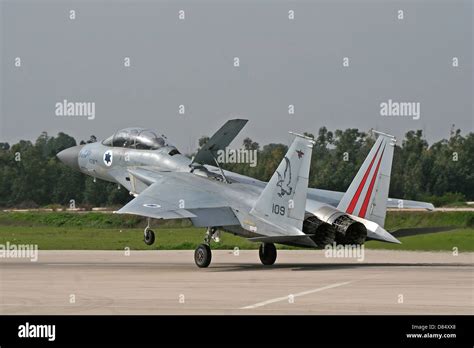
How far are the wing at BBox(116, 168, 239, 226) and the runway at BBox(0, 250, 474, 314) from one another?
1.54 meters

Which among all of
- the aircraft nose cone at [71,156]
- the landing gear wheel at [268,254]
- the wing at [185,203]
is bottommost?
the landing gear wheel at [268,254]

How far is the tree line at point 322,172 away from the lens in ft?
202

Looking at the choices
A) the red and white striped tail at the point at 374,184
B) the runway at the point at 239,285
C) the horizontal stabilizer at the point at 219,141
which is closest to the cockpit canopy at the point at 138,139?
the horizontal stabilizer at the point at 219,141

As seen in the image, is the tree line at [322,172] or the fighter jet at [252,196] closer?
the fighter jet at [252,196]

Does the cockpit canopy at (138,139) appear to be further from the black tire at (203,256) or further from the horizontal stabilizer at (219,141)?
the black tire at (203,256)

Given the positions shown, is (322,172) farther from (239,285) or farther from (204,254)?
(239,285)

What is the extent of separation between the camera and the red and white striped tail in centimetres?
2719

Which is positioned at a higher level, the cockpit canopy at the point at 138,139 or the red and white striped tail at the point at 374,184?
the cockpit canopy at the point at 138,139

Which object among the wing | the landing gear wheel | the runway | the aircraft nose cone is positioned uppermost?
the aircraft nose cone

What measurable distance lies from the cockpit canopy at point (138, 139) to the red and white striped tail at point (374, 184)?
280 inches

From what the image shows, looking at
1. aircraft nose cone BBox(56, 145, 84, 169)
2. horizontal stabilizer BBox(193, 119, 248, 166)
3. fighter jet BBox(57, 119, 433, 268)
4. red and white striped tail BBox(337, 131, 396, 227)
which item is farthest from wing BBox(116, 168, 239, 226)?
aircraft nose cone BBox(56, 145, 84, 169)

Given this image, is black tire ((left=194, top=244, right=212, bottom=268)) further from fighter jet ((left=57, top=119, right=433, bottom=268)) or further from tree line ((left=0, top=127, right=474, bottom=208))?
tree line ((left=0, top=127, right=474, bottom=208))

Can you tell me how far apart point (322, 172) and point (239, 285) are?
43.8 metres

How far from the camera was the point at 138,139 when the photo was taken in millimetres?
31750
